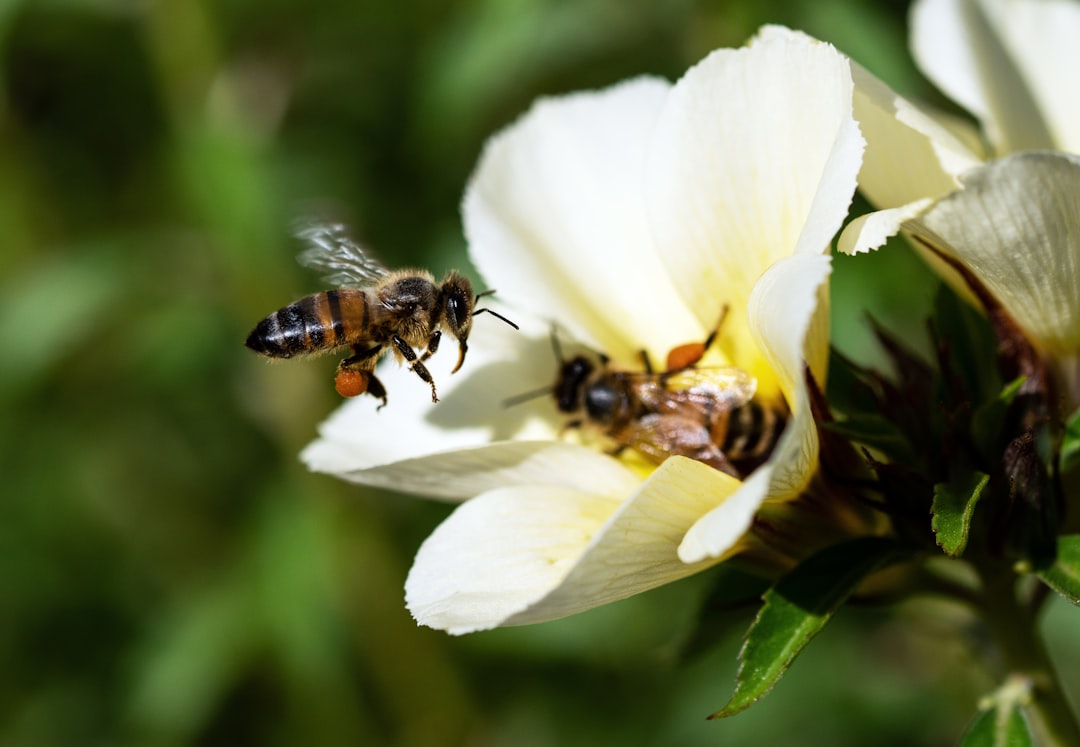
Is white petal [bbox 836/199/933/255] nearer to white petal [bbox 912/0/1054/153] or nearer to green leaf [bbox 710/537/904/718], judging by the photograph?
green leaf [bbox 710/537/904/718]

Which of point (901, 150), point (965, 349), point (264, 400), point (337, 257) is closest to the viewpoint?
point (901, 150)

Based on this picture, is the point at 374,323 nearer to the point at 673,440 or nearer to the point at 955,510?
the point at 673,440

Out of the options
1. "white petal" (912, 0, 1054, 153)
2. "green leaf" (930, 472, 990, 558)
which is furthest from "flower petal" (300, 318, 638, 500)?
"white petal" (912, 0, 1054, 153)

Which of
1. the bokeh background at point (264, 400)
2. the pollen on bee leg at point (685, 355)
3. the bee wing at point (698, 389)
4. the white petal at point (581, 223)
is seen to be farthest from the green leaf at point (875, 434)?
the bokeh background at point (264, 400)

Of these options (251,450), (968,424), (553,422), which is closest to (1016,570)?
(968,424)

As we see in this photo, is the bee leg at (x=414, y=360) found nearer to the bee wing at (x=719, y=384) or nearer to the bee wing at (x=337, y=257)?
the bee wing at (x=337, y=257)

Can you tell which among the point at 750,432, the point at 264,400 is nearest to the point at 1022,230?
the point at 750,432
